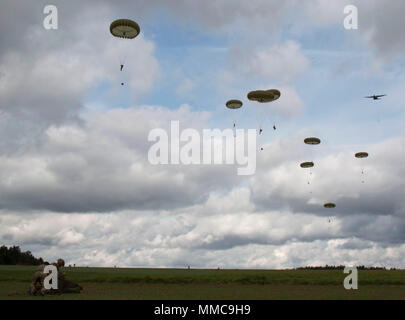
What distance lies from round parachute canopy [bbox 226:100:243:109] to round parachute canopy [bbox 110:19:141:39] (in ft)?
68.8

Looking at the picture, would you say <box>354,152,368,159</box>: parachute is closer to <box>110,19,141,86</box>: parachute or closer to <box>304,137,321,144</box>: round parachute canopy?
<box>304,137,321,144</box>: round parachute canopy

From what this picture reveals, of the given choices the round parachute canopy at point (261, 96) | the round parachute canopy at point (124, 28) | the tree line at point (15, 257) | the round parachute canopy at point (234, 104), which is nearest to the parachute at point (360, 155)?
the round parachute canopy at point (261, 96)

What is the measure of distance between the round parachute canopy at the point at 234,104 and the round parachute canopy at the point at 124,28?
2096cm

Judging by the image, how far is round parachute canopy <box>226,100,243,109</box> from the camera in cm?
6612

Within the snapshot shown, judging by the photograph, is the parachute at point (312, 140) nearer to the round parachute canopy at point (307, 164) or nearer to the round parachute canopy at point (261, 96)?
the round parachute canopy at point (307, 164)

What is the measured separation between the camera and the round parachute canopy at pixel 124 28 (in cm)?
4806

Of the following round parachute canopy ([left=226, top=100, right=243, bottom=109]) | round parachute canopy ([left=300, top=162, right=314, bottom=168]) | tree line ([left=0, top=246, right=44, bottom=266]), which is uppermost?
round parachute canopy ([left=226, top=100, right=243, bottom=109])

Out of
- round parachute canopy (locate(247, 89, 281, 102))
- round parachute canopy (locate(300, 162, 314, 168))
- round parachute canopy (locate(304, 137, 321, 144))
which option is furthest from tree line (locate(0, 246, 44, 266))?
round parachute canopy (locate(247, 89, 281, 102))

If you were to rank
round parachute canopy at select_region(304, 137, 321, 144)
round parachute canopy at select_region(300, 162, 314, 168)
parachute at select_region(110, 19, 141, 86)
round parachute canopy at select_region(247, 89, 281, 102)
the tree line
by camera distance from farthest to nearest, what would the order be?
1. the tree line
2. round parachute canopy at select_region(300, 162, 314, 168)
3. round parachute canopy at select_region(304, 137, 321, 144)
4. round parachute canopy at select_region(247, 89, 281, 102)
5. parachute at select_region(110, 19, 141, 86)

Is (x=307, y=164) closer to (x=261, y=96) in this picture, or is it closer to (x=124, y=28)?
(x=261, y=96)

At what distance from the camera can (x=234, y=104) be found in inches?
2625

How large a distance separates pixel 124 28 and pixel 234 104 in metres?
23.9

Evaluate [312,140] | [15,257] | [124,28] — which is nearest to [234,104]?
[312,140]
